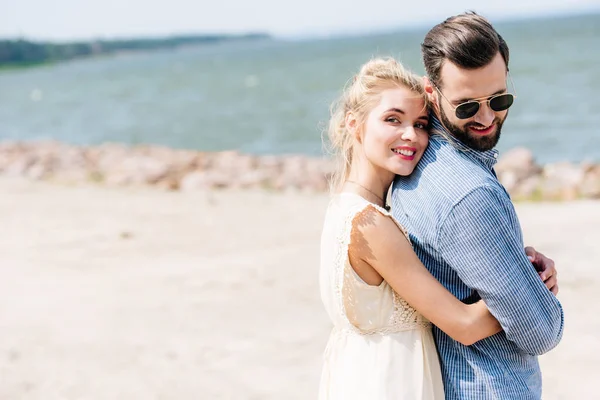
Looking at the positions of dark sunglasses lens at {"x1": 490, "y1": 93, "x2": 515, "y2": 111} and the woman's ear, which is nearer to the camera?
dark sunglasses lens at {"x1": 490, "y1": 93, "x2": 515, "y2": 111}

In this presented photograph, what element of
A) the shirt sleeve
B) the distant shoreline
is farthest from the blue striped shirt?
the distant shoreline

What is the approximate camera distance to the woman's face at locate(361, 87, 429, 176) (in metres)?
2.35

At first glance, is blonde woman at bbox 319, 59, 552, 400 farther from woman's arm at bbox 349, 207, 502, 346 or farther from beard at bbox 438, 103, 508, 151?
beard at bbox 438, 103, 508, 151

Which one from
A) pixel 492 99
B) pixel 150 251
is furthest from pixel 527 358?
pixel 150 251

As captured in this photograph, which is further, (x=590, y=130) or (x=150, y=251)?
(x=590, y=130)

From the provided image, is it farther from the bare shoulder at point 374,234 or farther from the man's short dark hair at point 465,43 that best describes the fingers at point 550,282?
the man's short dark hair at point 465,43

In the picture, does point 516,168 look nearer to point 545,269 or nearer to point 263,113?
point 545,269

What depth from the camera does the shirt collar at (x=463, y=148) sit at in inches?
87.9

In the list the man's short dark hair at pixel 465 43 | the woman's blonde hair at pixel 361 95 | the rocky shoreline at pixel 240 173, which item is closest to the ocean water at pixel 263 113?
the rocky shoreline at pixel 240 173

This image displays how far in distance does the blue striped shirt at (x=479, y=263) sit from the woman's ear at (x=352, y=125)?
29 cm

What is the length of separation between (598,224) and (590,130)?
12.9 metres

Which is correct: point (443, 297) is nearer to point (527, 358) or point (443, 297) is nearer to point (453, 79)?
point (527, 358)

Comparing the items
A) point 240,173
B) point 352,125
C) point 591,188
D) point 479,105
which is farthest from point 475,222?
point 240,173

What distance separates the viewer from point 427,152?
2.34m
